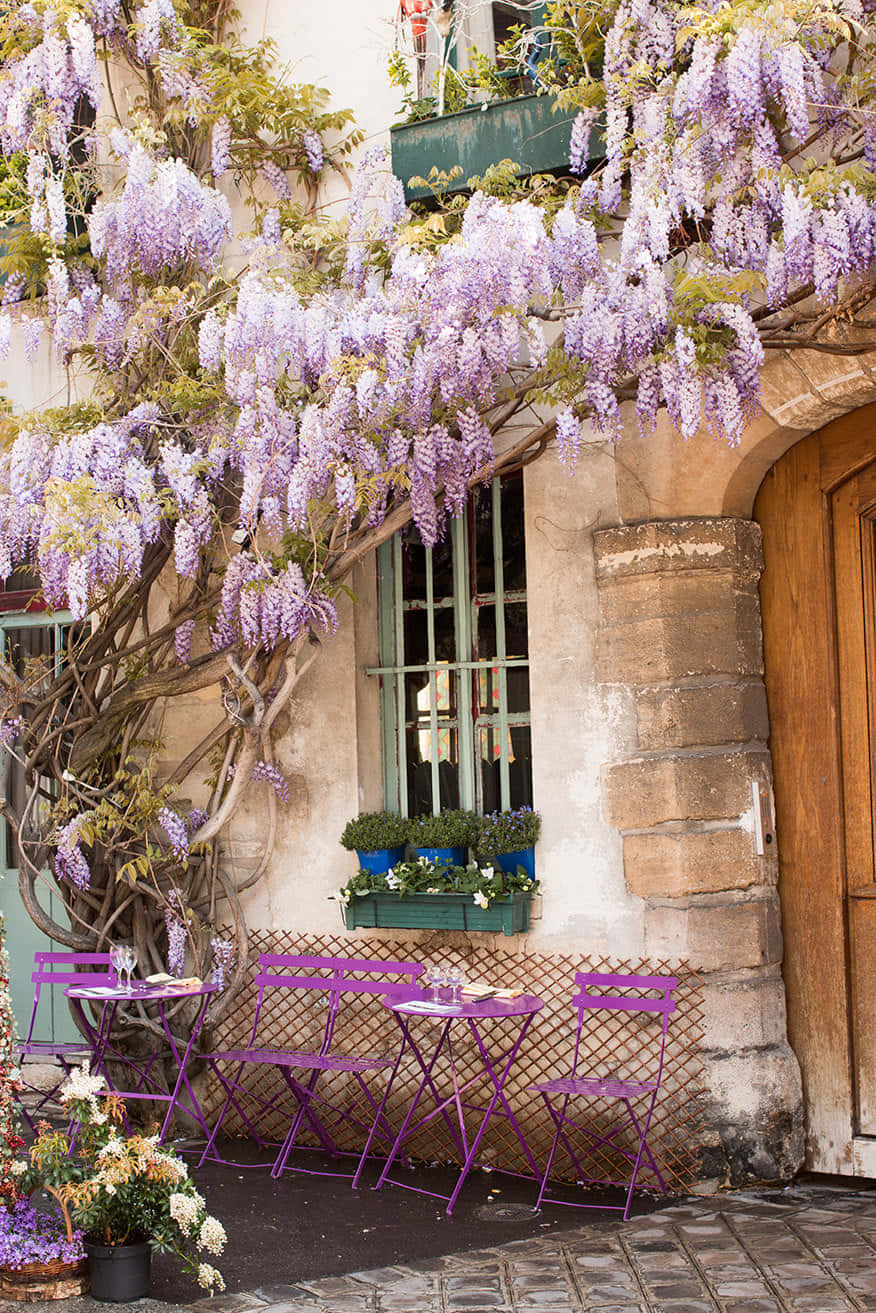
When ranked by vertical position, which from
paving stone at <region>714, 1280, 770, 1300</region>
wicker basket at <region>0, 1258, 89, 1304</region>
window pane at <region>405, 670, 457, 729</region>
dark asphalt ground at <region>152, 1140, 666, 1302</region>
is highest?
window pane at <region>405, 670, 457, 729</region>

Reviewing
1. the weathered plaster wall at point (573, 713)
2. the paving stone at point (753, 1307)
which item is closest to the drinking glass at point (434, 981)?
the weathered plaster wall at point (573, 713)

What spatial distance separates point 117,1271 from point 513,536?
303 cm

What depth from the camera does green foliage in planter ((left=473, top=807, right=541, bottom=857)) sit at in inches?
211

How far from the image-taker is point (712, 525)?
5133mm

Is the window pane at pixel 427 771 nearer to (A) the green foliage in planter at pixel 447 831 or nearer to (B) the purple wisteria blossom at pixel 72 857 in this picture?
(A) the green foliage in planter at pixel 447 831

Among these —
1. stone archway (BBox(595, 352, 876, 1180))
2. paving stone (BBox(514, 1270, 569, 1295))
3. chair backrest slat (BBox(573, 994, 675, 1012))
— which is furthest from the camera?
stone archway (BBox(595, 352, 876, 1180))

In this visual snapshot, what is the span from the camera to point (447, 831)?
219 inches

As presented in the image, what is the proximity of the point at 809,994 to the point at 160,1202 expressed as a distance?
2384 millimetres

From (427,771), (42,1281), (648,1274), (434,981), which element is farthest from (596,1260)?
(427,771)

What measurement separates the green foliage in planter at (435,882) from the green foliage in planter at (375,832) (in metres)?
0.10

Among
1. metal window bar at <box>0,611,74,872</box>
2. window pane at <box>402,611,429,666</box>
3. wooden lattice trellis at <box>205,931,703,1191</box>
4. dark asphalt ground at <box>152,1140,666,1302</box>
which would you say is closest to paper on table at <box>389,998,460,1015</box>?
wooden lattice trellis at <box>205,931,703,1191</box>

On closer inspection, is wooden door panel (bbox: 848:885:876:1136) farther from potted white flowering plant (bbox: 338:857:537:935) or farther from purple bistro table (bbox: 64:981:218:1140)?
purple bistro table (bbox: 64:981:218:1140)

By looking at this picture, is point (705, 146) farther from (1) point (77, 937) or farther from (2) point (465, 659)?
(1) point (77, 937)

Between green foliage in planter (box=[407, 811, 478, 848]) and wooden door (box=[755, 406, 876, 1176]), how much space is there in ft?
3.77
